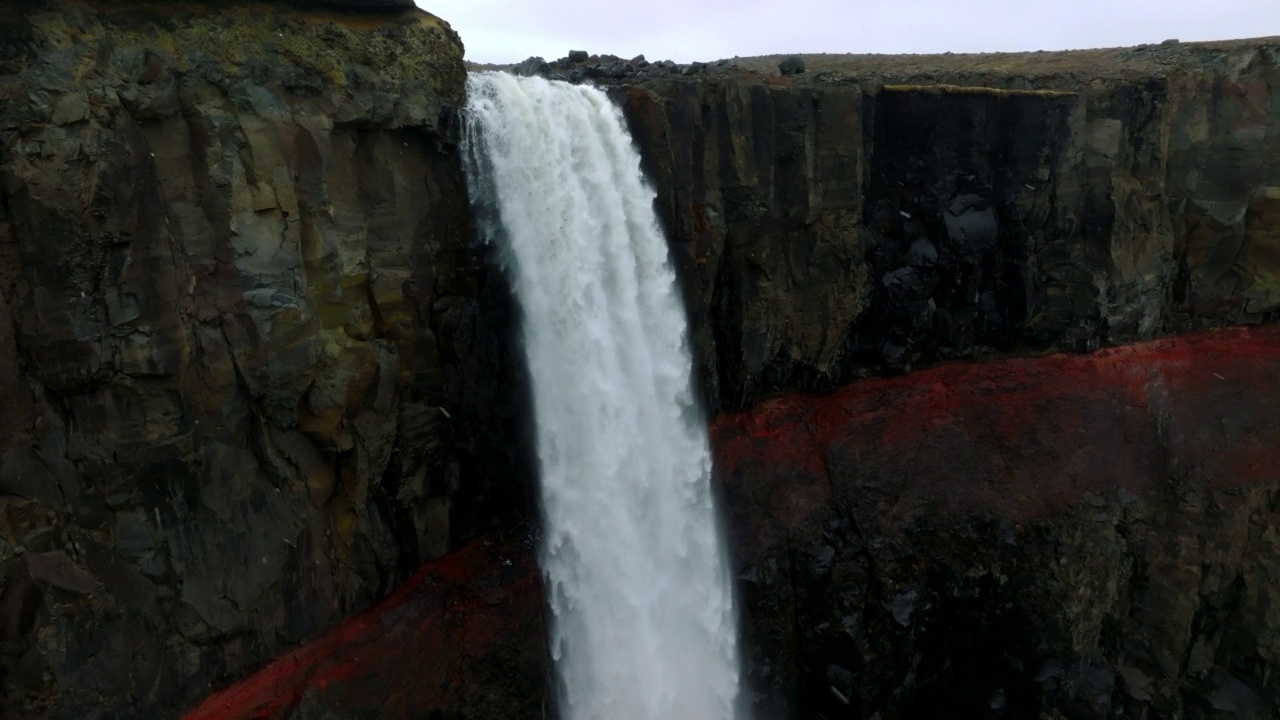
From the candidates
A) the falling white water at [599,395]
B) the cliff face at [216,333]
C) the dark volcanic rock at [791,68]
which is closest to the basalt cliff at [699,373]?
the cliff face at [216,333]

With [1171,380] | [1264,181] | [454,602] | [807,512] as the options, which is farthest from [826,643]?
[1264,181]

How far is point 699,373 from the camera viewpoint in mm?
19359

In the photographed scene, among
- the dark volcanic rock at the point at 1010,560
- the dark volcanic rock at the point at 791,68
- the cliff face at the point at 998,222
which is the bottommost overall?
the dark volcanic rock at the point at 1010,560

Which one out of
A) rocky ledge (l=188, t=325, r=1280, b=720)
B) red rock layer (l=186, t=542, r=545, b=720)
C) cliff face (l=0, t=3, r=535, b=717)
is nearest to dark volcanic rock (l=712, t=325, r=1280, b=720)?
rocky ledge (l=188, t=325, r=1280, b=720)

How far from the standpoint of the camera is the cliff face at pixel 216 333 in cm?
1061

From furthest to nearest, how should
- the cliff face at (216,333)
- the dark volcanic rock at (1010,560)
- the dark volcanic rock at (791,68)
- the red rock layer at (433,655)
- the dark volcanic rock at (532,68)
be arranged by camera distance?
1. the dark volcanic rock at (791,68)
2. the dark volcanic rock at (532,68)
3. the dark volcanic rock at (1010,560)
4. the red rock layer at (433,655)
5. the cliff face at (216,333)

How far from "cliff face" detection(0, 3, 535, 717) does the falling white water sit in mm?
936

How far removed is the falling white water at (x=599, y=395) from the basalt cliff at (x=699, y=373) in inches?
24.6

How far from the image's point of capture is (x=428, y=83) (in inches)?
585

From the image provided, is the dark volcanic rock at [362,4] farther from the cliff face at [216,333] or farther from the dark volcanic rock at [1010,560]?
the dark volcanic rock at [1010,560]

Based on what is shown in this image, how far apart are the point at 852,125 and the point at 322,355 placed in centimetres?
1340

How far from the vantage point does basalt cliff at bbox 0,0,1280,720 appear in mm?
11242

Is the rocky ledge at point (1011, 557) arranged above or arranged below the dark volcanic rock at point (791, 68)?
below

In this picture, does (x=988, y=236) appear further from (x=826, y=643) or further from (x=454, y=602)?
(x=454, y=602)
